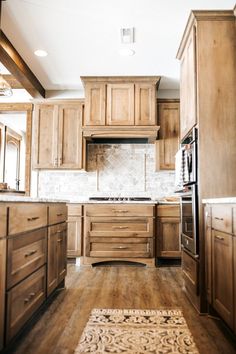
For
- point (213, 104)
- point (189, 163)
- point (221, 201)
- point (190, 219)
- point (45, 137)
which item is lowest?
point (190, 219)

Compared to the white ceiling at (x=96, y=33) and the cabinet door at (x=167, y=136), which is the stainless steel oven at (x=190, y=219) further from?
the white ceiling at (x=96, y=33)

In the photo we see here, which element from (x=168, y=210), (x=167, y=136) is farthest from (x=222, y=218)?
(x=167, y=136)

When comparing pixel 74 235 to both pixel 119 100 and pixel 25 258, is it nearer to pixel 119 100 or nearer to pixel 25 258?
pixel 119 100

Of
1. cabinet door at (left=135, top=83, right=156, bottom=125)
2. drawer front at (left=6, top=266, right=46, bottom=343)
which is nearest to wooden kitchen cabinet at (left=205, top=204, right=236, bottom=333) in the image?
drawer front at (left=6, top=266, right=46, bottom=343)

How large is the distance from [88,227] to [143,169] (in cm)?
121

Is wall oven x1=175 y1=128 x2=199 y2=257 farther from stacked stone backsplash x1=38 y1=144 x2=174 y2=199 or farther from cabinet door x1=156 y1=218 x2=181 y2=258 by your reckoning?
stacked stone backsplash x1=38 y1=144 x2=174 y2=199

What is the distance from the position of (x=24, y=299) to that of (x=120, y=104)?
9.56ft

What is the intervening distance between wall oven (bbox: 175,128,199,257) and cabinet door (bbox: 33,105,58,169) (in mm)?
2022

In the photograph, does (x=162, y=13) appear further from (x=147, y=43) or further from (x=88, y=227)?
(x=88, y=227)

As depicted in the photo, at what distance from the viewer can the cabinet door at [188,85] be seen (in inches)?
97.0

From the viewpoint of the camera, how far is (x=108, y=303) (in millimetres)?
2354

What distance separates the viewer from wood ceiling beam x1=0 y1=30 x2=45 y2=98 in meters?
3.01

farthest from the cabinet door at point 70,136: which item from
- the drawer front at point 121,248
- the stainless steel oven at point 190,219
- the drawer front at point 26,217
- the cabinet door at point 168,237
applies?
the drawer front at point 26,217

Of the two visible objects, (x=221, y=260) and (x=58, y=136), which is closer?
(x=221, y=260)
